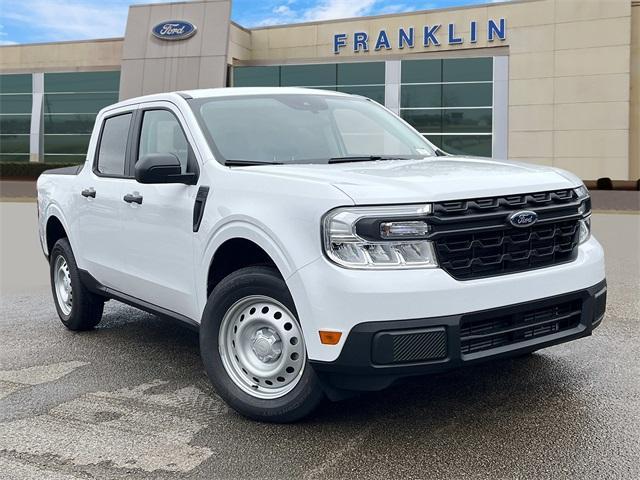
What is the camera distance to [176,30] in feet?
138

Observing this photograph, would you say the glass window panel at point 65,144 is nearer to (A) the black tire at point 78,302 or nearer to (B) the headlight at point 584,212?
(A) the black tire at point 78,302

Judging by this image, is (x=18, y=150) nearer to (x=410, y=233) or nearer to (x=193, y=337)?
(x=193, y=337)

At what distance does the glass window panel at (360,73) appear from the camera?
3838 cm

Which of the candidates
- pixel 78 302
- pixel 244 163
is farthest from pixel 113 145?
pixel 244 163

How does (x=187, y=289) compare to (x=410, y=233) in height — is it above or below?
below

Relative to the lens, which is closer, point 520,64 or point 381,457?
point 381,457

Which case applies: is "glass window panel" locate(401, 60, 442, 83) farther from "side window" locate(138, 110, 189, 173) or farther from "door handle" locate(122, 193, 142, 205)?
"door handle" locate(122, 193, 142, 205)

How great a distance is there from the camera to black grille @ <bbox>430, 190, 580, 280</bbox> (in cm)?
360

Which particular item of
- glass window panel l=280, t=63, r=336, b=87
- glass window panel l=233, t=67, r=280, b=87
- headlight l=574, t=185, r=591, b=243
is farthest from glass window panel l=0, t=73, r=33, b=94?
headlight l=574, t=185, r=591, b=243

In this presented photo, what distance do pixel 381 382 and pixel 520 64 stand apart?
36802 millimetres

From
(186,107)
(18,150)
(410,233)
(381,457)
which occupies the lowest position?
(381,457)

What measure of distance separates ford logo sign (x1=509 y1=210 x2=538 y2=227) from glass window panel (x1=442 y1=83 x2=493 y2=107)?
34.5 metres

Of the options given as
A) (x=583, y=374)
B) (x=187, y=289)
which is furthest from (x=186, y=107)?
(x=583, y=374)

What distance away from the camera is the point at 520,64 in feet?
124
